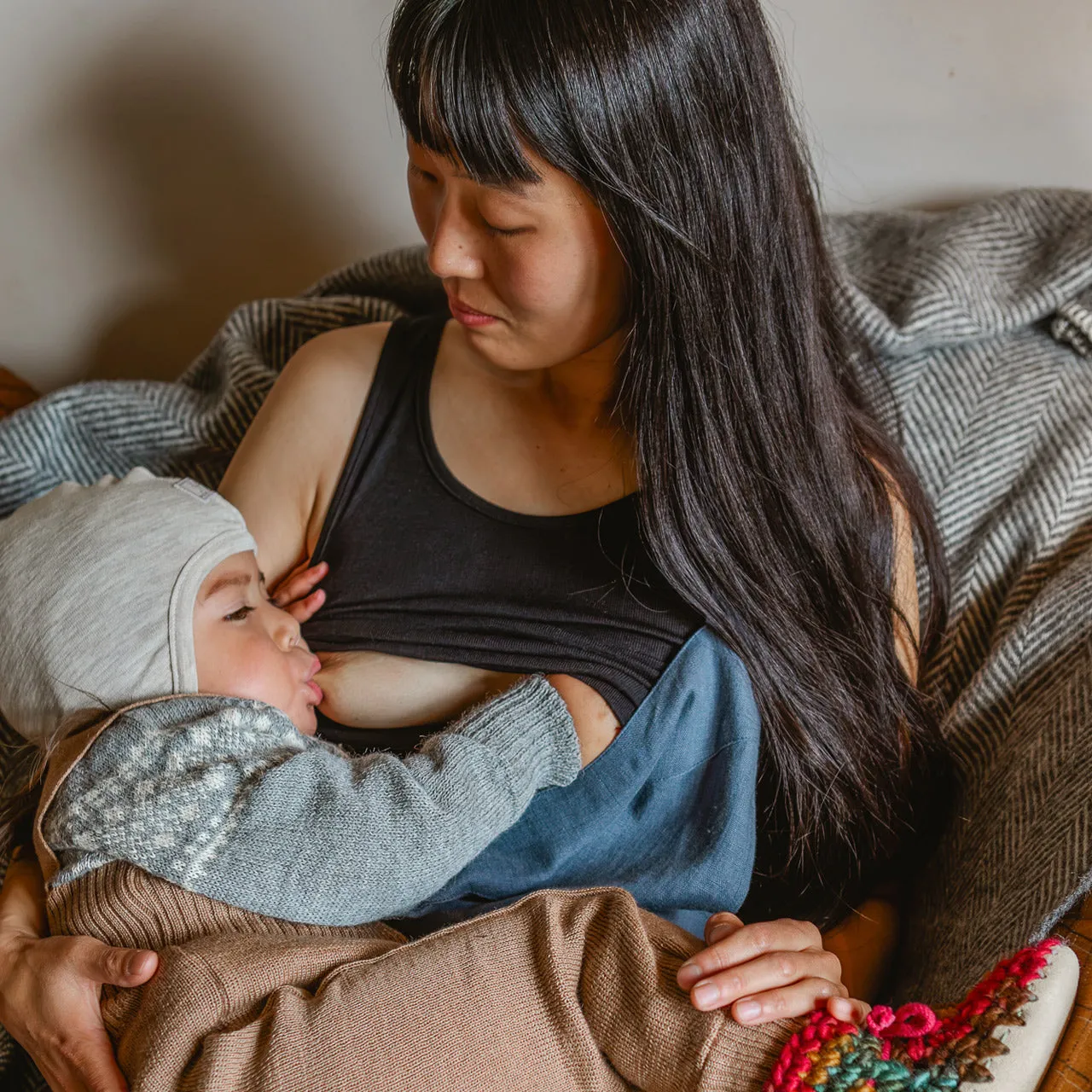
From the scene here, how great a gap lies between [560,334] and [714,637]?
1.16 feet

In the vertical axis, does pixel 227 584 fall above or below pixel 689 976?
above

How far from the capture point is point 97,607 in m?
1.03

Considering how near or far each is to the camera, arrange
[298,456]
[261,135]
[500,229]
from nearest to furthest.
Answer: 1. [500,229]
2. [298,456]
3. [261,135]

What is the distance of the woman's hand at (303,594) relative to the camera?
1.27 meters

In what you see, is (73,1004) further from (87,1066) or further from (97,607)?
(97,607)

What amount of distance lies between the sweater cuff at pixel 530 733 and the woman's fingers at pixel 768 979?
0.24m

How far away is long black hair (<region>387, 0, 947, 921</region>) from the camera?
0.94 metres

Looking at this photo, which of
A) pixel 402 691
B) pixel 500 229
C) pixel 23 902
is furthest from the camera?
pixel 402 691

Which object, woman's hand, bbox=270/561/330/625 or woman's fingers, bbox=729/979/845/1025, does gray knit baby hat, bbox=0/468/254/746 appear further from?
woman's fingers, bbox=729/979/845/1025

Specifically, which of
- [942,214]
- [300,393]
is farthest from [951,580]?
[300,393]

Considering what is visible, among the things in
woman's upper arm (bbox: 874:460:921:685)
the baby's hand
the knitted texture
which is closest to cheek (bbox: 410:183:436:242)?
the baby's hand

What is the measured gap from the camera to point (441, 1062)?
91 cm

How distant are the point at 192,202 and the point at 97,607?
966 mm

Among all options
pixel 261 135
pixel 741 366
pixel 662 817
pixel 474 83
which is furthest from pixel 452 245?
pixel 261 135
